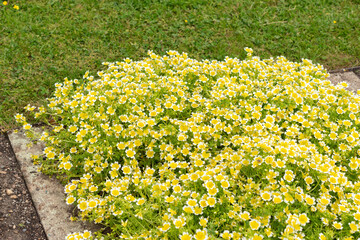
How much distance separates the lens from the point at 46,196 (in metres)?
3.28

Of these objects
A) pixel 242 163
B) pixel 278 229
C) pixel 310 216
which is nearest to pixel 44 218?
pixel 242 163

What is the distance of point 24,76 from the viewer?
14.7ft

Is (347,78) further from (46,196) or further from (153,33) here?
(46,196)

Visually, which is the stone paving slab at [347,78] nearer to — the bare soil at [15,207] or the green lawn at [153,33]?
the green lawn at [153,33]

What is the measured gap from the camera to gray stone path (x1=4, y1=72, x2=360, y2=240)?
304 cm

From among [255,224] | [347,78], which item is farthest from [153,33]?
[255,224]

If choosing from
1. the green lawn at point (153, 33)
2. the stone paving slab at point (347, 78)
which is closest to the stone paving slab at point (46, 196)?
the green lawn at point (153, 33)

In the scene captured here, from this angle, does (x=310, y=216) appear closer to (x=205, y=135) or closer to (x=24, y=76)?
(x=205, y=135)

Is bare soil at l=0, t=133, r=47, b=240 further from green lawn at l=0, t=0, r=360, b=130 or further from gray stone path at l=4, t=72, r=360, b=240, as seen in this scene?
green lawn at l=0, t=0, r=360, b=130

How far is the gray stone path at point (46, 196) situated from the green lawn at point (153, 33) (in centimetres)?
85

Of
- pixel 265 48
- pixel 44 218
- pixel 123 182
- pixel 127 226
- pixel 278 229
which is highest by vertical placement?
pixel 265 48

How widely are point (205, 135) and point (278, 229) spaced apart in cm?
111

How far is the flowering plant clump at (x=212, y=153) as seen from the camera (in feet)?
8.46

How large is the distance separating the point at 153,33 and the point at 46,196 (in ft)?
9.80
